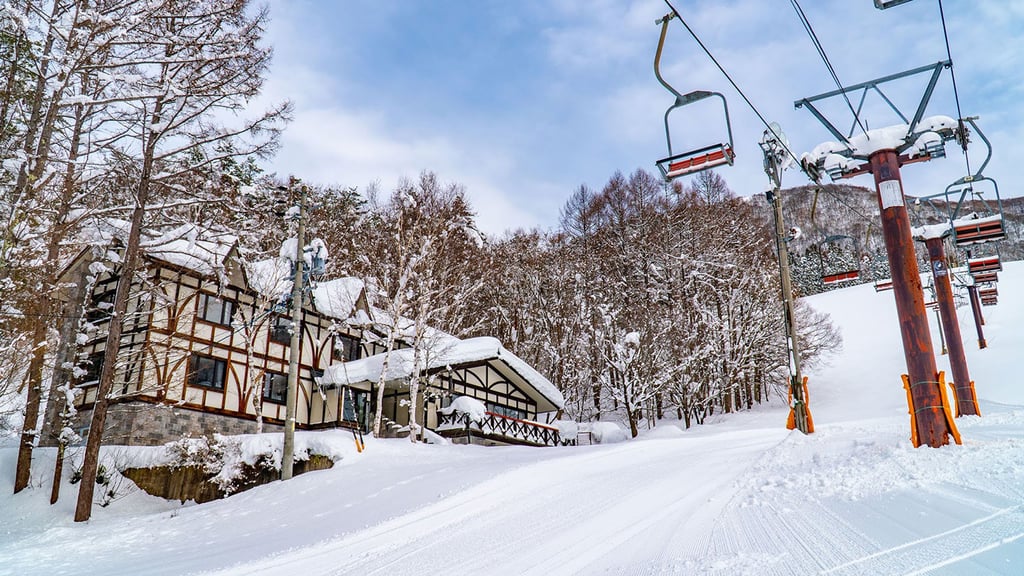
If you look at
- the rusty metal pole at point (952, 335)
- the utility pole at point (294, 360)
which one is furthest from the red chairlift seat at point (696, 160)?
the rusty metal pole at point (952, 335)

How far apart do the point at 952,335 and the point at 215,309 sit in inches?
803

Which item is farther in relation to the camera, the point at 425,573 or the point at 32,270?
the point at 32,270

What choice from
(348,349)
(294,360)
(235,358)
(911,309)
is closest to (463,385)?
(348,349)

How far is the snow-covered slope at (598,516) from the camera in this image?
428 cm

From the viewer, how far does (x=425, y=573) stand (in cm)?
527

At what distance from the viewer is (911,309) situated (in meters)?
8.00

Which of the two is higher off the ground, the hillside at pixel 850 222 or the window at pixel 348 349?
the hillside at pixel 850 222

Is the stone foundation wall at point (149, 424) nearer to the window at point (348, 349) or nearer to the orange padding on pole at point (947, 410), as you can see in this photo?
the window at point (348, 349)

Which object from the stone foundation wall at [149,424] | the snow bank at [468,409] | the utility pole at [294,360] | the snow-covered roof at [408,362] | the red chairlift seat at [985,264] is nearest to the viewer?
the utility pole at [294,360]

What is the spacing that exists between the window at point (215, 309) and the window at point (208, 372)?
4.23ft

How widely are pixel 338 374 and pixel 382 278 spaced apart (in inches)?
178

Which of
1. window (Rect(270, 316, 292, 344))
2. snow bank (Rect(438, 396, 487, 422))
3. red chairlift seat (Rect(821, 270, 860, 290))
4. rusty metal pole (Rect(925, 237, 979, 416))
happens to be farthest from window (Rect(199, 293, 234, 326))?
rusty metal pole (Rect(925, 237, 979, 416))

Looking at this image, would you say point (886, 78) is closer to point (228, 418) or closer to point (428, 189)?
point (428, 189)

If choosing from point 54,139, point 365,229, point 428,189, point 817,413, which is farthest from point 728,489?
point 817,413
